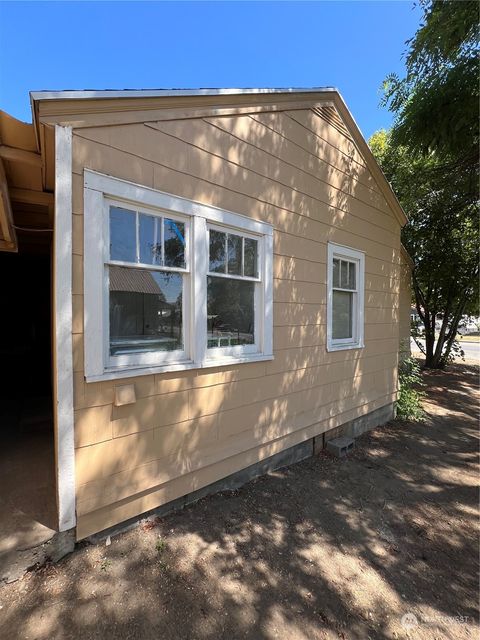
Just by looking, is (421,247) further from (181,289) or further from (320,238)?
(181,289)

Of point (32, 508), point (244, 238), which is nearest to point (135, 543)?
point (32, 508)

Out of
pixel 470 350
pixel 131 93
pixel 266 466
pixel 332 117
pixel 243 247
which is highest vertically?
pixel 332 117

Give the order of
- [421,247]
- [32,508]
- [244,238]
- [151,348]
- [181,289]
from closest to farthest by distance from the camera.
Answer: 1. [32,508]
2. [151,348]
3. [181,289]
4. [244,238]
5. [421,247]

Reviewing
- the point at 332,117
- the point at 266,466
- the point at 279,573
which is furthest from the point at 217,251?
the point at 332,117

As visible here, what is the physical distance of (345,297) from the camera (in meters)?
5.00

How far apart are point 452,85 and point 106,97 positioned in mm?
5094

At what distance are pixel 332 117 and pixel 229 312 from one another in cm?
332

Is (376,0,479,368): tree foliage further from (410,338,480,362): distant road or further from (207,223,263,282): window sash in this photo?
(410,338,480,362): distant road

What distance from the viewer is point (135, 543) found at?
251 centimetres

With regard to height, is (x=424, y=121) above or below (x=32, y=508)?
above

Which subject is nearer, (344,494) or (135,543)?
(135,543)

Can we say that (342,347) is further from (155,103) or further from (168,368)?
(155,103)

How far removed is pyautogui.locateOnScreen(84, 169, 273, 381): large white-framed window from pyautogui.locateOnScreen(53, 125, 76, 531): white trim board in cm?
12

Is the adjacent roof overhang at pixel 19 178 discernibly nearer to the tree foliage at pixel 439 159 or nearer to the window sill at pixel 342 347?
the window sill at pixel 342 347
